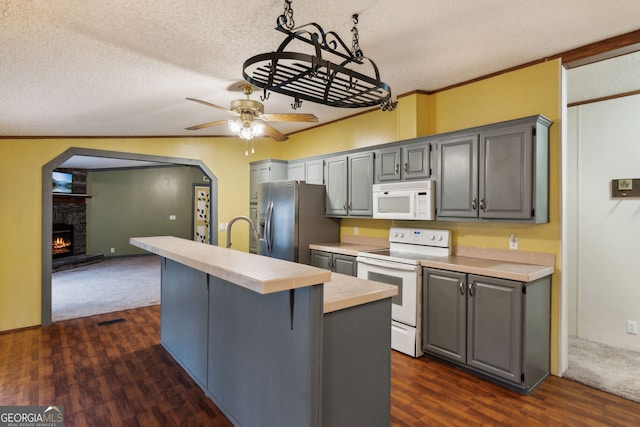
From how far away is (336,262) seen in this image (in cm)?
398

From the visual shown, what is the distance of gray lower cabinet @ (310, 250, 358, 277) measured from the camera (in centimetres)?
377

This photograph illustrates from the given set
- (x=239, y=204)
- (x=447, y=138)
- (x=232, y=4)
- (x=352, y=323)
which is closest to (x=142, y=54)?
(x=232, y=4)

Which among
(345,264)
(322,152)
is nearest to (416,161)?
(345,264)

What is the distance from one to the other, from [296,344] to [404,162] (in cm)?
246

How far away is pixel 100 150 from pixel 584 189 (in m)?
5.76

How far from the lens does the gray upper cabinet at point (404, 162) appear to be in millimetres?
3359

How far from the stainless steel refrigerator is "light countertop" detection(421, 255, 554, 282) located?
5.54 ft

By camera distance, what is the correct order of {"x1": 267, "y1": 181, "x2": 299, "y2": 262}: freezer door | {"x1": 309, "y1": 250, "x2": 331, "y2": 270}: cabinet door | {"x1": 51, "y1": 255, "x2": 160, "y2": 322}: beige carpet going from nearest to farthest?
{"x1": 309, "y1": 250, "x2": 331, "y2": 270}: cabinet door, {"x1": 267, "y1": 181, "x2": 299, "y2": 262}: freezer door, {"x1": 51, "y1": 255, "x2": 160, "y2": 322}: beige carpet

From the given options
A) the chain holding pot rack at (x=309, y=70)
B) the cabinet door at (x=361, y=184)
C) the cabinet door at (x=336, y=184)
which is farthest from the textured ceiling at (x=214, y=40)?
the cabinet door at (x=336, y=184)

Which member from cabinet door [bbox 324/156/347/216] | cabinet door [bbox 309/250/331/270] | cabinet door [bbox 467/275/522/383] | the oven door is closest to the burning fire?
cabinet door [bbox 309/250/331/270]

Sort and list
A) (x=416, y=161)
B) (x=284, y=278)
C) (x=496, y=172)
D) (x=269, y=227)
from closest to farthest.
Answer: (x=284, y=278), (x=496, y=172), (x=416, y=161), (x=269, y=227)

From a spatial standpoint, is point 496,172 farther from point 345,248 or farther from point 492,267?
point 345,248

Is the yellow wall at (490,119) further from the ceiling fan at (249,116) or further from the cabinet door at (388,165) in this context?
the ceiling fan at (249,116)

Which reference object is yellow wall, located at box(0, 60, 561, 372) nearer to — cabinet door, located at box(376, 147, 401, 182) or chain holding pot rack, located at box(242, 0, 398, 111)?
cabinet door, located at box(376, 147, 401, 182)
